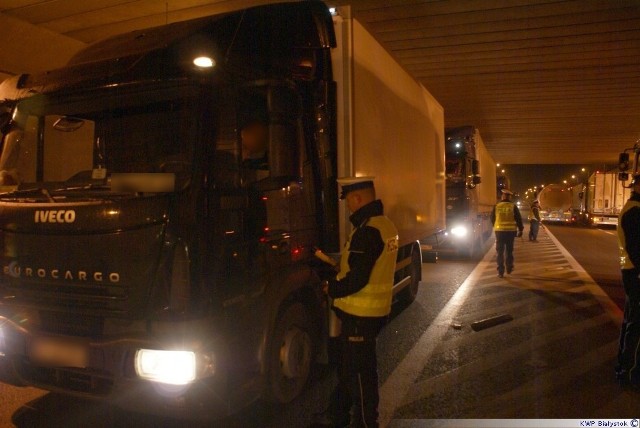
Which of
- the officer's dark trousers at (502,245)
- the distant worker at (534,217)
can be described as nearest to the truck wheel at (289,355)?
the officer's dark trousers at (502,245)

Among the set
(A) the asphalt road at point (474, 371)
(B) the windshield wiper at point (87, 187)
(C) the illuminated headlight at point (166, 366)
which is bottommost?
(A) the asphalt road at point (474, 371)

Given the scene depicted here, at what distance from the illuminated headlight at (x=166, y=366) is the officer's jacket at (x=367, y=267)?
38.2 inches

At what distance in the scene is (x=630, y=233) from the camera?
174 inches

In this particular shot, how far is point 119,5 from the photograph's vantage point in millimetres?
8906

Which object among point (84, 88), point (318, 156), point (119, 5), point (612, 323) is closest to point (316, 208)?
point (318, 156)

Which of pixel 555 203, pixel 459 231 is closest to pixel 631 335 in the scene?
pixel 459 231

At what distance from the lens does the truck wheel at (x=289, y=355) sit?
371 centimetres

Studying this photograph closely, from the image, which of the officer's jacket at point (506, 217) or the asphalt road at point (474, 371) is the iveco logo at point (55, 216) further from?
the officer's jacket at point (506, 217)

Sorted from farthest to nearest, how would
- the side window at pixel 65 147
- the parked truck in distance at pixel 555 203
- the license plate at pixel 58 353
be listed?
1. the parked truck in distance at pixel 555 203
2. the side window at pixel 65 147
3. the license plate at pixel 58 353

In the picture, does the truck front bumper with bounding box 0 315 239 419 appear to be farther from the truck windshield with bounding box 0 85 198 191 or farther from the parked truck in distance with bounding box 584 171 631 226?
the parked truck in distance with bounding box 584 171 631 226

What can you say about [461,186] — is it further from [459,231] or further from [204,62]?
[204,62]

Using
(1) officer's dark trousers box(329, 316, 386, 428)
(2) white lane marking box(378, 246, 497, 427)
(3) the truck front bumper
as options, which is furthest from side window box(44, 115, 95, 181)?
(2) white lane marking box(378, 246, 497, 427)

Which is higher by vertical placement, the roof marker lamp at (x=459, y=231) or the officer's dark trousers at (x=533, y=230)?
the roof marker lamp at (x=459, y=231)

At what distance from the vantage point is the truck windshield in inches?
130
